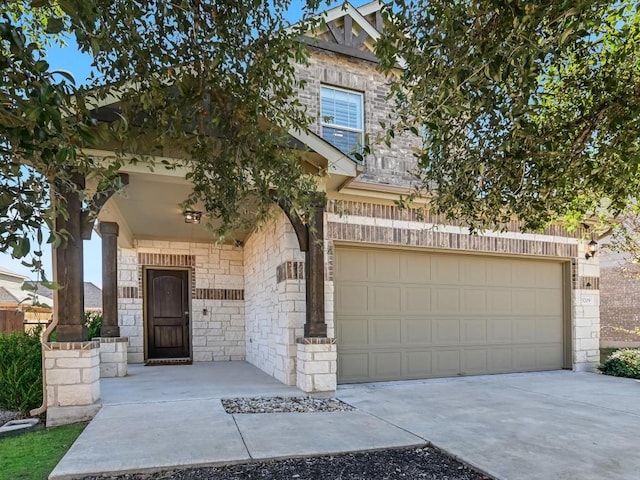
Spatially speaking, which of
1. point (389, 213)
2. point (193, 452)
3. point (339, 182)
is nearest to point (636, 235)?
point (389, 213)

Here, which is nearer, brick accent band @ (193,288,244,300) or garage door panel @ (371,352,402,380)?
garage door panel @ (371,352,402,380)

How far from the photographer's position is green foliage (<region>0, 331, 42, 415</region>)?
5406 millimetres

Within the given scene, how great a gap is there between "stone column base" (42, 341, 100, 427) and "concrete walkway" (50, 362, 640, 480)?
0.96 ft

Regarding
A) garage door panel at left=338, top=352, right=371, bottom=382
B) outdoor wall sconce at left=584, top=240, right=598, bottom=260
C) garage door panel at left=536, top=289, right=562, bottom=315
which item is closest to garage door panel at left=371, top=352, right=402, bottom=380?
garage door panel at left=338, top=352, right=371, bottom=382

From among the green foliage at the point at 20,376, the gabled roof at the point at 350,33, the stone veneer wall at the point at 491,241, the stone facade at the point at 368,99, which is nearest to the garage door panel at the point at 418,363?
the stone veneer wall at the point at 491,241

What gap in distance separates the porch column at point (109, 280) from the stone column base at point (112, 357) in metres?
0.16

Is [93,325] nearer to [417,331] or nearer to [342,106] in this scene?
[417,331]

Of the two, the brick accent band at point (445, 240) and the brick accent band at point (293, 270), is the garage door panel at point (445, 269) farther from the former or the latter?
the brick accent band at point (293, 270)

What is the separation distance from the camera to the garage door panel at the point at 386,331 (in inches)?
288

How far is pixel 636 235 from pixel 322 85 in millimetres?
7021

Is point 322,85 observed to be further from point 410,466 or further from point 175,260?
point 410,466

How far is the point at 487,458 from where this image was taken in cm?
365

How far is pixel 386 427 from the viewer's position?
457 centimetres

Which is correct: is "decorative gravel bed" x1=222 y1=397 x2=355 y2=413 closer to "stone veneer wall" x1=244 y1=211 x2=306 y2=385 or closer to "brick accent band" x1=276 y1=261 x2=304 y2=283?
"stone veneer wall" x1=244 y1=211 x2=306 y2=385
